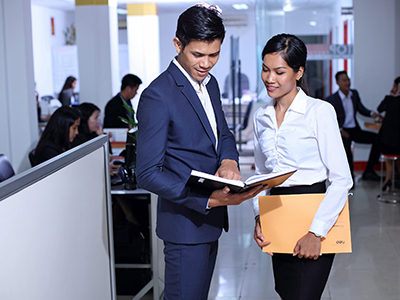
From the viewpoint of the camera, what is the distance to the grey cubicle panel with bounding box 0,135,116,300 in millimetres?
1164

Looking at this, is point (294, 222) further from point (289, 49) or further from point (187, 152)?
point (289, 49)

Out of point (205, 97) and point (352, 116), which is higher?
point (205, 97)

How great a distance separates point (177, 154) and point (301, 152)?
1.51ft

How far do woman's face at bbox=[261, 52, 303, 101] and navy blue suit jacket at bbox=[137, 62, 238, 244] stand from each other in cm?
22

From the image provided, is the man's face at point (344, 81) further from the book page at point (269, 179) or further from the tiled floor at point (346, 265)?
the book page at point (269, 179)

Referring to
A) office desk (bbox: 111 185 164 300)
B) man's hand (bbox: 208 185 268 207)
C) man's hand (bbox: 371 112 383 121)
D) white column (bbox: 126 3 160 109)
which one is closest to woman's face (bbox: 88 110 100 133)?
office desk (bbox: 111 185 164 300)

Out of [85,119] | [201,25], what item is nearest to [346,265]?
[201,25]

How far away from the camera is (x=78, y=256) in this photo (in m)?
1.70

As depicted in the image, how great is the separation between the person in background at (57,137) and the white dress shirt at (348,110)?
166 inches

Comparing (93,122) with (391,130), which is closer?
(93,122)

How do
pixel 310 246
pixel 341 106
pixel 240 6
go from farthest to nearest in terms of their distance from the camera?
1. pixel 240 6
2. pixel 341 106
3. pixel 310 246

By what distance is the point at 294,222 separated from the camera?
1.54 metres

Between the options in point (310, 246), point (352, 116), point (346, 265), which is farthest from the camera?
point (352, 116)

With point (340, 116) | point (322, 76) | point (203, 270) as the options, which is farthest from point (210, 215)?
point (322, 76)
